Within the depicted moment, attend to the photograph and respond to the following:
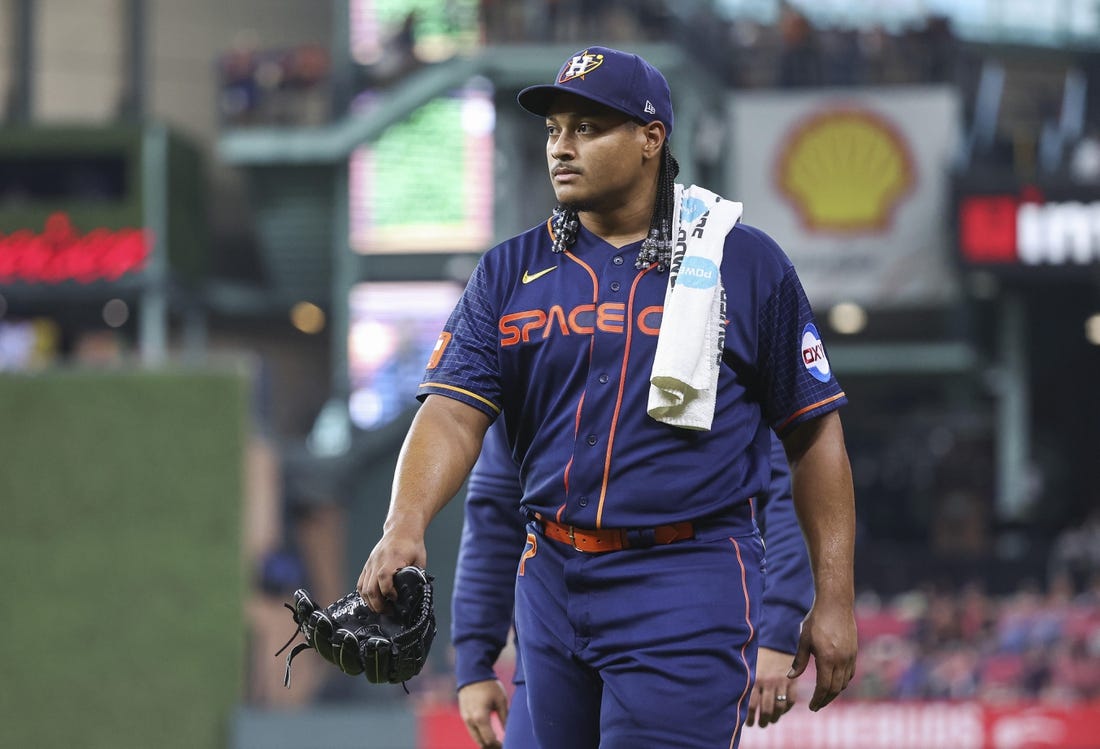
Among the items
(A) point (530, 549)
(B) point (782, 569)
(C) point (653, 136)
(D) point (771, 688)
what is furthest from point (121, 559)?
(C) point (653, 136)

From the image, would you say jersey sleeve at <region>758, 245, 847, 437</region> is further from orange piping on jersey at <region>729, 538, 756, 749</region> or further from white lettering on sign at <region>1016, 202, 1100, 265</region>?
white lettering on sign at <region>1016, 202, 1100, 265</region>

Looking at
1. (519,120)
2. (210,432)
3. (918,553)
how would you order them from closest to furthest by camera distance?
1. (210,432)
2. (918,553)
3. (519,120)

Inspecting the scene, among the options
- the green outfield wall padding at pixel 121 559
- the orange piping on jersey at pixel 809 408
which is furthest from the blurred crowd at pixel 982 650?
the orange piping on jersey at pixel 809 408

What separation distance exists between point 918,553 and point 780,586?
1454 cm

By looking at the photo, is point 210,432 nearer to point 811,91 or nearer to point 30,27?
point 811,91

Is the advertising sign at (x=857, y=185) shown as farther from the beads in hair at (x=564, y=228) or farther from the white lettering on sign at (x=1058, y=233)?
the beads in hair at (x=564, y=228)

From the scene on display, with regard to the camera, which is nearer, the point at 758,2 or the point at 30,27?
the point at 758,2

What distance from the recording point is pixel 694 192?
3.77 metres

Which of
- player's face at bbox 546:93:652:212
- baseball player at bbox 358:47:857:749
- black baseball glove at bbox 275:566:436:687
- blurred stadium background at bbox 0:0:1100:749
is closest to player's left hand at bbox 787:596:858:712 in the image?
baseball player at bbox 358:47:857:749

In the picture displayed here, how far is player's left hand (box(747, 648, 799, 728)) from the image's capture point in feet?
14.2

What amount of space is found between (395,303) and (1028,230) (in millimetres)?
8316

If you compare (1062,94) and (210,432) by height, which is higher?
(1062,94)

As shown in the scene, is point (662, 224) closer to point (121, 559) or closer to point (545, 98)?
point (545, 98)

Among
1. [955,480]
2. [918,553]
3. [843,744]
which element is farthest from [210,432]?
[955,480]
